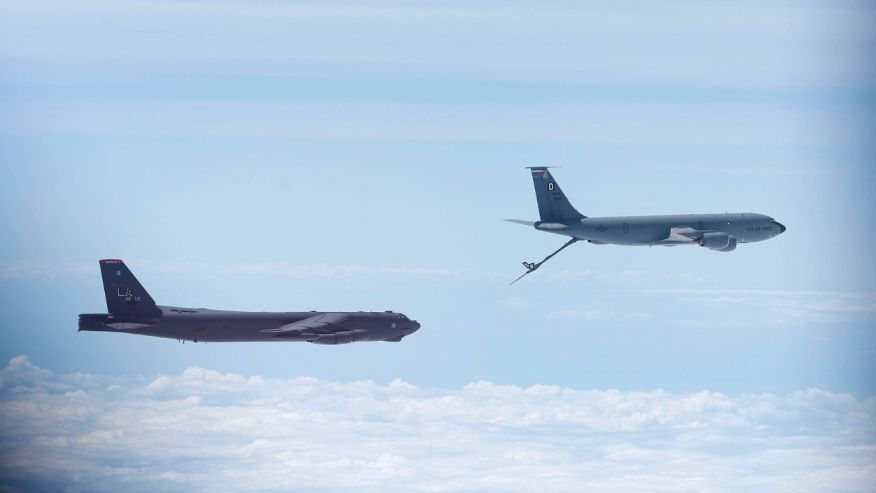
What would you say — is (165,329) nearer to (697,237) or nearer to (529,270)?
(529,270)

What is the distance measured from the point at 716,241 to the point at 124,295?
3967cm

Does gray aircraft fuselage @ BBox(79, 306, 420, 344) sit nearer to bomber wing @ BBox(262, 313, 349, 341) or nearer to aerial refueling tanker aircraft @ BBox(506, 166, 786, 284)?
bomber wing @ BBox(262, 313, 349, 341)

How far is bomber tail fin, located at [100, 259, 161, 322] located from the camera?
3364 inches

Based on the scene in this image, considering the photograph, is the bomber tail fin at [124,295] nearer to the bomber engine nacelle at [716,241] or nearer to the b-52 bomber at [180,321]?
the b-52 bomber at [180,321]

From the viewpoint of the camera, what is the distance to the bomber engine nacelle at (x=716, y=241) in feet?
296

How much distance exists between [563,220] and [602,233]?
2828mm

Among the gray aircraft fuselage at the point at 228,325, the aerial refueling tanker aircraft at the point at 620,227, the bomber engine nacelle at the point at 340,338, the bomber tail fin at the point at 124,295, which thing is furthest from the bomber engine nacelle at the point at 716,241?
the bomber tail fin at the point at 124,295

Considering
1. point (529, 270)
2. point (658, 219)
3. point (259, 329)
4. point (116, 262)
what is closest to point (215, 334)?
point (259, 329)

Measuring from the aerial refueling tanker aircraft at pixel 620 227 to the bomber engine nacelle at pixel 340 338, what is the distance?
12.5m

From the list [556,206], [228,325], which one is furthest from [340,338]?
[556,206]

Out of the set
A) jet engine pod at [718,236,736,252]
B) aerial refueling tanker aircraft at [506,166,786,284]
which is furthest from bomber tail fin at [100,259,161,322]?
jet engine pod at [718,236,736,252]

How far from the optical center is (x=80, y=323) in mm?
83375

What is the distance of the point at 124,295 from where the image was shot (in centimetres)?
8556

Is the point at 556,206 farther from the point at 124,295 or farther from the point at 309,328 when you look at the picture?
the point at 124,295
